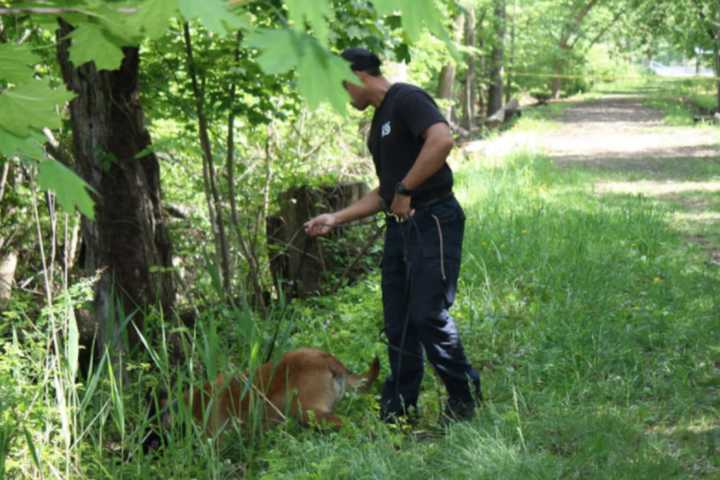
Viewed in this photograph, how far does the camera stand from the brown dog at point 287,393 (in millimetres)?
4711

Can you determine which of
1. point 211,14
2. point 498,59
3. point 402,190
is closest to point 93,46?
point 211,14

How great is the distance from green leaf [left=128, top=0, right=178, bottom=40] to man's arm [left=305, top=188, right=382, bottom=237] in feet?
9.24

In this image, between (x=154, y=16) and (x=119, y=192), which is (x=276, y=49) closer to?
(x=154, y=16)

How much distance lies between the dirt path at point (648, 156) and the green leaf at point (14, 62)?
24.8ft

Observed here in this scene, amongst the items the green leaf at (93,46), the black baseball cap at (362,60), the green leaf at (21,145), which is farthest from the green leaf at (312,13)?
the black baseball cap at (362,60)

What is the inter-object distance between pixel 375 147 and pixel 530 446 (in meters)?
1.77

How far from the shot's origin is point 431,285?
4.70 meters

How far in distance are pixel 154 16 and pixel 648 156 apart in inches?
687

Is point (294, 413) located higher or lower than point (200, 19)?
lower

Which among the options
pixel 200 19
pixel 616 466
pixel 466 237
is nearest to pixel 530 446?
pixel 616 466

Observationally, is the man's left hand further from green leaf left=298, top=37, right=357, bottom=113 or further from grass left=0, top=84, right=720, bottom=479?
green leaf left=298, top=37, right=357, bottom=113

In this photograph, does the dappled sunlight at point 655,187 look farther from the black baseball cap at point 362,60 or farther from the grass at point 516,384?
the black baseball cap at point 362,60

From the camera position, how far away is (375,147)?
4.91 metres

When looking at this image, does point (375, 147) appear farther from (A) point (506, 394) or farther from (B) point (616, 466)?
(B) point (616, 466)
